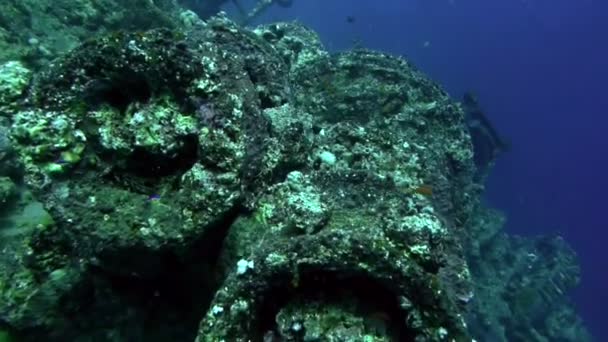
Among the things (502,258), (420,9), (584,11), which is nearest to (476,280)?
(502,258)

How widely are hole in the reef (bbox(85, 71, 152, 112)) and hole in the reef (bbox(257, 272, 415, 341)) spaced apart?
7.73 ft

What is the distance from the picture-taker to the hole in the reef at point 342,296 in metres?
3.38

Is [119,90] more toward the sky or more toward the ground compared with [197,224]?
more toward the sky

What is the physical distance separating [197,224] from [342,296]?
1291 millimetres

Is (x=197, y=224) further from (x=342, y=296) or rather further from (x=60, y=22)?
(x=60, y=22)

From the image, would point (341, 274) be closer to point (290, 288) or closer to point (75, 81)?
point (290, 288)

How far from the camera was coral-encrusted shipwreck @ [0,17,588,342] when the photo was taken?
10.8 ft

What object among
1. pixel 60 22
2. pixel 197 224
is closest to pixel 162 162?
pixel 197 224

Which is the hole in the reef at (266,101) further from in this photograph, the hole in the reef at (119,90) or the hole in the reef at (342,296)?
the hole in the reef at (342,296)

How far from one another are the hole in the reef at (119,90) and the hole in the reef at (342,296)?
2358 mm

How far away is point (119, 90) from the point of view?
14.8ft

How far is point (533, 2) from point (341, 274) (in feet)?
528

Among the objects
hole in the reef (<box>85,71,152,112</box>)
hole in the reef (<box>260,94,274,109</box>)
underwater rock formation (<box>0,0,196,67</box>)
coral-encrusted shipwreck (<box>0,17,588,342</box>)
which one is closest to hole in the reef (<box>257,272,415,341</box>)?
coral-encrusted shipwreck (<box>0,17,588,342</box>)

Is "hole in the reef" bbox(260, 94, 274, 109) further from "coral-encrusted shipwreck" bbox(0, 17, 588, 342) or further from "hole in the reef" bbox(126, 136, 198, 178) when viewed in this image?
"hole in the reef" bbox(126, 136, 198, 178)
